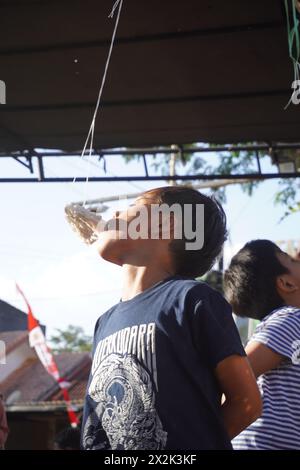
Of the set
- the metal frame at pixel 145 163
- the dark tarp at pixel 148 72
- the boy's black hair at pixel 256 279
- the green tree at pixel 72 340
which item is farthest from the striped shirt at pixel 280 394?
the green tree at pixel 72 340

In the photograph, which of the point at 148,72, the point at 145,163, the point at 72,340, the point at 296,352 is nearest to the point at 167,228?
the point at 296,352

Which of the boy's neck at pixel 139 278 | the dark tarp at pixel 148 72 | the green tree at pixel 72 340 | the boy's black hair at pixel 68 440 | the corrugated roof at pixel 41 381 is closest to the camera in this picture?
the boy's neck at pixel 139 278

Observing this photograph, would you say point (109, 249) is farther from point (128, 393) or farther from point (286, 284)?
point (286, 284)

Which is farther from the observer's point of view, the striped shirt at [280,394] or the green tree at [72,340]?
the green tree at [72,340]

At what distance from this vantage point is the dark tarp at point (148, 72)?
2744 mm

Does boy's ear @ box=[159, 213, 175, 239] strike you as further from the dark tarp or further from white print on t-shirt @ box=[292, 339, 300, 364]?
the dark tarp

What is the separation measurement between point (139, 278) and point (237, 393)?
15.4 inches

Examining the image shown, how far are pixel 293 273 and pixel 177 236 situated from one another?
0.51m

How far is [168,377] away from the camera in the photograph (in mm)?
1403

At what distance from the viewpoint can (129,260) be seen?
1652mm

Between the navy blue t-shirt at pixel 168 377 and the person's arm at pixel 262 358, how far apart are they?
0.32m

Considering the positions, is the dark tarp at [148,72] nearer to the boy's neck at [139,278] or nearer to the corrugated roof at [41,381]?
the boy's neck at [139,278]

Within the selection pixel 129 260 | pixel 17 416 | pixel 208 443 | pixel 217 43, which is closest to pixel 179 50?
pixel 217 43
